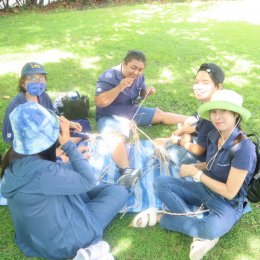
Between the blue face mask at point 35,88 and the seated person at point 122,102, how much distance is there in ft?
2.53

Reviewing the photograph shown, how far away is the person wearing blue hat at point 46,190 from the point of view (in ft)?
8.34

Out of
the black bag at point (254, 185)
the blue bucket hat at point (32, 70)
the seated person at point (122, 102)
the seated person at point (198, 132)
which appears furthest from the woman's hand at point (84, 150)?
the black bag at point (254, 185)

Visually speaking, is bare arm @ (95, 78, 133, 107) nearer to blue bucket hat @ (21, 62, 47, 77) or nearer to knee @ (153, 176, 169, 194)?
blue bucket hat @ (21, 62, 47, 77)

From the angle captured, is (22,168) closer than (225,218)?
Yes

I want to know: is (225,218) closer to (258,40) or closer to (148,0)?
(258,40)

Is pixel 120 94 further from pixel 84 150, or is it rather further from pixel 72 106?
pixel 84 150

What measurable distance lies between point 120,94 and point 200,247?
2.41m

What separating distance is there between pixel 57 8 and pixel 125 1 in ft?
9.67

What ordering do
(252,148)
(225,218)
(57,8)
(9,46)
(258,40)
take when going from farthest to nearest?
(57,8) → (258,40) → (9,46) → (225,218) → (252,148)

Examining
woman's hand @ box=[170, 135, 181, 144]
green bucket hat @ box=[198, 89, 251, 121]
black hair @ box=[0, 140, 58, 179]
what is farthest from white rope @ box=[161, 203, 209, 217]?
black hair @ box=[0, 140, 58, 179]

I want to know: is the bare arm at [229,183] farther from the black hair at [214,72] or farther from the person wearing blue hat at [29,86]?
the person wearing blue hat at [29,86]

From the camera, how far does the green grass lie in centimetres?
326

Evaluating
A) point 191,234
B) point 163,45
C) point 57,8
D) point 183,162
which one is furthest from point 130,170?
point 57,8

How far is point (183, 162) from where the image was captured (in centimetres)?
408
